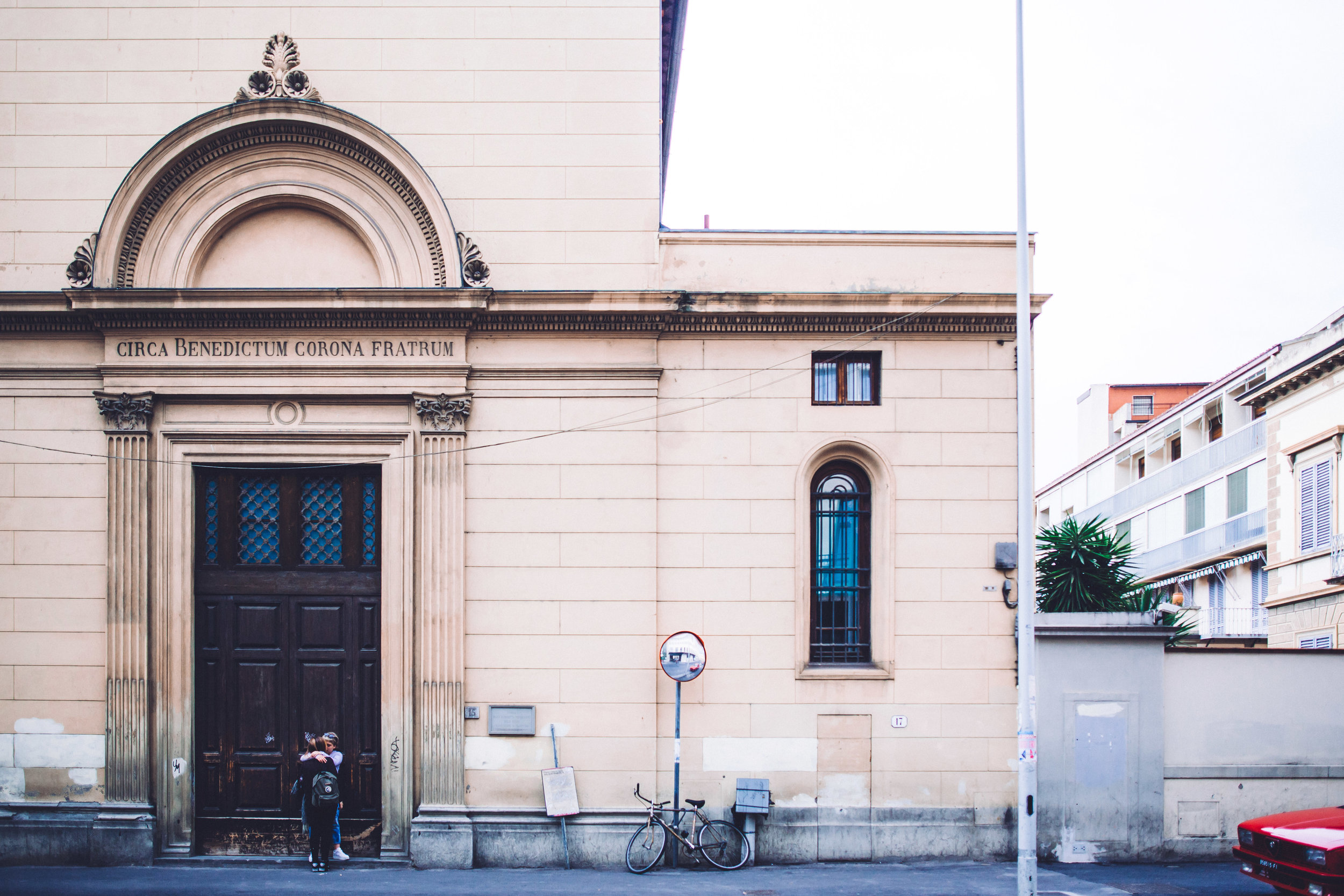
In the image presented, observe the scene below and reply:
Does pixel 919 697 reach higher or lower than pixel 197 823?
higher

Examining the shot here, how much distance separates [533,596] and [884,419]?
18.5 ft

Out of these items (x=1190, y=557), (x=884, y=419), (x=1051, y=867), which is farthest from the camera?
(x=1190, y=557)

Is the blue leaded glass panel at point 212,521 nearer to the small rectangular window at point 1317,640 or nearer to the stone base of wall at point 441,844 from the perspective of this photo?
the stone base of wall at point 441,844

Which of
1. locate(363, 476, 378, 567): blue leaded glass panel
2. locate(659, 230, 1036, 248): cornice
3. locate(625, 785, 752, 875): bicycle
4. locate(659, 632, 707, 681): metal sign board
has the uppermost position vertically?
locate(659, 230, 1036, 248): cornice

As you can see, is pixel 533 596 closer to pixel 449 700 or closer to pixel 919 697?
pixel 449 700

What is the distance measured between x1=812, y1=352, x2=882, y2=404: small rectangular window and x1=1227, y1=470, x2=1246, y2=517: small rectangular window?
24420 millimetres

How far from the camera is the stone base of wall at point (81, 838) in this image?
13492 mm

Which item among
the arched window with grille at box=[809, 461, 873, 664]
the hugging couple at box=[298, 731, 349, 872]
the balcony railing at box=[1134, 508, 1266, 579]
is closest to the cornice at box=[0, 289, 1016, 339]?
the arched window with grille at box=[809, 461, 873, 664]

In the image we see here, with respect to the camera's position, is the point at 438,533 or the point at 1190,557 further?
the point at 1190,557

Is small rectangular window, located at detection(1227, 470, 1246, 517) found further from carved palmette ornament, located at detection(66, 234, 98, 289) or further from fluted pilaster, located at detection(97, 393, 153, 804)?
carved palmette ornament, located at detection(66, 234, 98, 289)

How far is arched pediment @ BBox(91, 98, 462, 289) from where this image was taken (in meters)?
14.1

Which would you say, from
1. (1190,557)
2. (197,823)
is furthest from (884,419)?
(1190,557)

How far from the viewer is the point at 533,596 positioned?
45.7 ft

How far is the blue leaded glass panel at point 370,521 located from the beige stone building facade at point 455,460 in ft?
0.18
